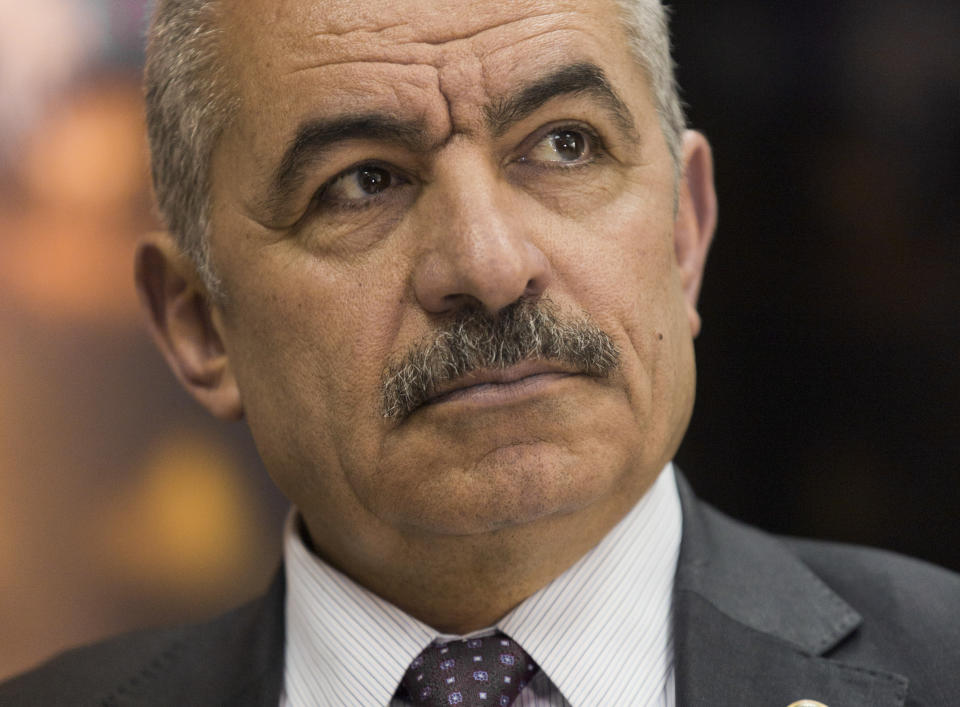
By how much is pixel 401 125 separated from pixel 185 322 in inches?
29.6

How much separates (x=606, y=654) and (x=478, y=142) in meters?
0.92

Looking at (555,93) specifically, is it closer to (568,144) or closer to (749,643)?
(568,144)

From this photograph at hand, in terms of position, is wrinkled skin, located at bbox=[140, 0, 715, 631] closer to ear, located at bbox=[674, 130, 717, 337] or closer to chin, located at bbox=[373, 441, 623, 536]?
chin, located at bbox=[373, 441, 623, 536]

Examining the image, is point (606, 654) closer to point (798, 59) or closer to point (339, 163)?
point (339, 163)

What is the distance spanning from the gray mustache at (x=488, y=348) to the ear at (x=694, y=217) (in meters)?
0.45

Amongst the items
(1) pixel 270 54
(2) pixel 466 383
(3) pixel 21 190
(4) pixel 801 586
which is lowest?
(4) pixel 801 586

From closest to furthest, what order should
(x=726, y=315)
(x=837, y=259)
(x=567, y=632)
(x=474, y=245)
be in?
(x=474, y=245), (x=567, y=632), (x=837, y=259), (x=726, y=315)

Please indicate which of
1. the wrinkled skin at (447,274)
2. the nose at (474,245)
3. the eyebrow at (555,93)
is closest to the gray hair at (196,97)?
the wrinkled skin at (447,274)

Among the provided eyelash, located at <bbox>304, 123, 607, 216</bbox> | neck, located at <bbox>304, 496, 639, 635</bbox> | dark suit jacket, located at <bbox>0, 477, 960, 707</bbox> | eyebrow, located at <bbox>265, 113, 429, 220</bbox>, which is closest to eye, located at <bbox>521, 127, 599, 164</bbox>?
eyelash, located at <bbox>304, 123, 607, 216</bbox>

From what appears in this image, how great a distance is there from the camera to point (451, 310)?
6.42 ft

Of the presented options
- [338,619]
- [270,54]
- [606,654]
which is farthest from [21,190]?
[606,654]

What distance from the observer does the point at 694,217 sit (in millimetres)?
2492

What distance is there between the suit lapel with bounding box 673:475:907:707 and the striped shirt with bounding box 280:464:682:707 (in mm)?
56

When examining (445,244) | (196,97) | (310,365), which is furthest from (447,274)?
(196,97)
